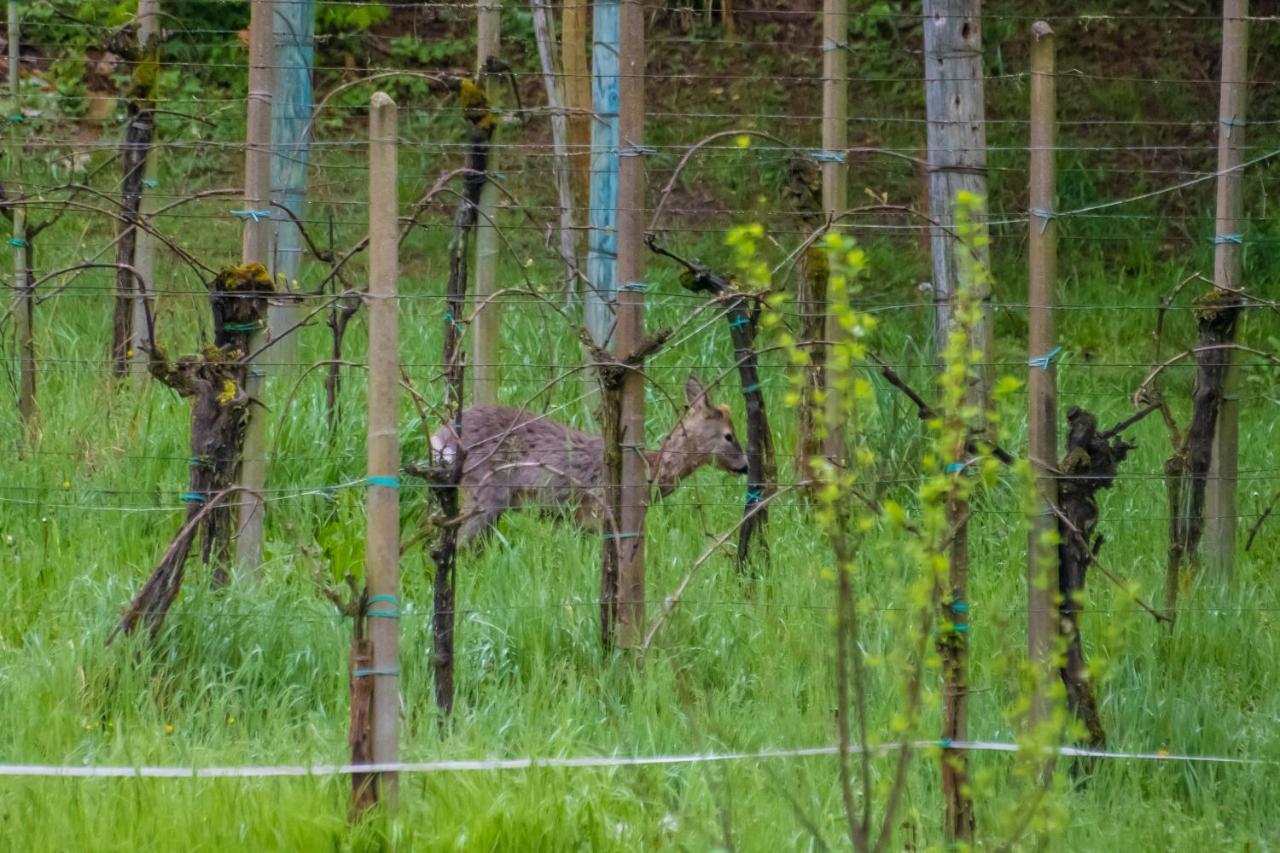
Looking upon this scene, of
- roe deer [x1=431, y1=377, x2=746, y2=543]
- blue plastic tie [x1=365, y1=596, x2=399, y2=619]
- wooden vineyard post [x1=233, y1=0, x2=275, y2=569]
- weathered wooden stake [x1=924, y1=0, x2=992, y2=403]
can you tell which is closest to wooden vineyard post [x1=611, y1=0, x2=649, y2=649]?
blue plastic tie [x1=365, y1=596, x2=399, y2=619]

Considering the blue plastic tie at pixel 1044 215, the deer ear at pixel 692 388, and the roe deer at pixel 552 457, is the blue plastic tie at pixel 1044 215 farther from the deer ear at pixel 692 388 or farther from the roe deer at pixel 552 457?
the deer ear at pixel 692 388

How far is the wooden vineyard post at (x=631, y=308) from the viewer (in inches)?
228

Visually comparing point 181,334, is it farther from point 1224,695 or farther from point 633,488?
point 1224,695

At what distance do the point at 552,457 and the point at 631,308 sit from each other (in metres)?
3.10

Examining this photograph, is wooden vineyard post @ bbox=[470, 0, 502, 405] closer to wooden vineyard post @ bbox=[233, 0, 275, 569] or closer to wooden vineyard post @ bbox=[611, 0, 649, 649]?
wooden vineyard post @ bbox=[233, 0, 275, 569]

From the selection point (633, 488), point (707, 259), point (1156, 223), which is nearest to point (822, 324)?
point (633, 488)

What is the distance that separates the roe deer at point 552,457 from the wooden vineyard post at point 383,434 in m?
3.29

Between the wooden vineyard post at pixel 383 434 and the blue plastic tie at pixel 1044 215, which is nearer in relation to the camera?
the wooden vineyard post at pixel 383 434

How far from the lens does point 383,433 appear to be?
4.78m

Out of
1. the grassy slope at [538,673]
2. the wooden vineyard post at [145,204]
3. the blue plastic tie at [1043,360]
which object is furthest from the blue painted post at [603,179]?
the blue plastic tie at [1043,360]

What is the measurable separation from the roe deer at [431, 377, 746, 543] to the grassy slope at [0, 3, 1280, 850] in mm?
278

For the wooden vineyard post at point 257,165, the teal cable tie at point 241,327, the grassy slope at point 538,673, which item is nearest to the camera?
the grassy slope at point 538,673

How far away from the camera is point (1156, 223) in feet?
47.4

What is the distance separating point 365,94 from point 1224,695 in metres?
12.4
